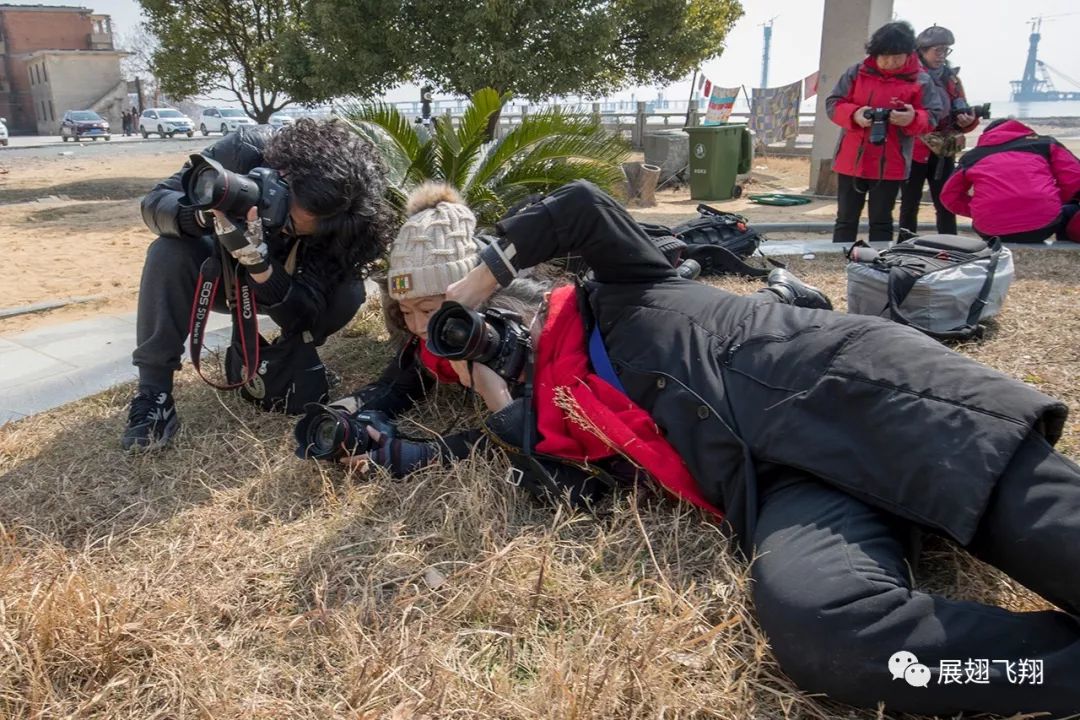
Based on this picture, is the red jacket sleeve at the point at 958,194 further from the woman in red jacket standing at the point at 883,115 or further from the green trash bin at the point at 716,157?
the green trash bin at the point at 716,157

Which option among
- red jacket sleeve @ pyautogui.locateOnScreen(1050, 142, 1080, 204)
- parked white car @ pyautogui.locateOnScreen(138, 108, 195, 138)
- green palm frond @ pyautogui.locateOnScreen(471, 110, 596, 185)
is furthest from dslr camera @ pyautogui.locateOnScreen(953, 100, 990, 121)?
parked white car @ pyautogui.locateOnScreen(138, 108, 195, 138)

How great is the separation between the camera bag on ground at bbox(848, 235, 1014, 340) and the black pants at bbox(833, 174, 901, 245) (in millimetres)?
1878

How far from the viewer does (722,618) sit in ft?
5.85

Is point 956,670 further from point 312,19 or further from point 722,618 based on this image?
point 312,19

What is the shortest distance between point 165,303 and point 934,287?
3194 mm

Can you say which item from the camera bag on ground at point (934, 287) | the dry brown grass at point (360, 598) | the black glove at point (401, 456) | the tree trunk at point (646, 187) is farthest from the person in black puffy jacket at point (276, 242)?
the tree trunk at point (646, 187)

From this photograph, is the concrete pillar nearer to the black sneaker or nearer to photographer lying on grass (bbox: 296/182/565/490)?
photographer lying on grass (bbox: 296/182/565/490)

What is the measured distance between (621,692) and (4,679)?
124cm

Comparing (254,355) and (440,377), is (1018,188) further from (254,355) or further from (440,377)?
(254,355)

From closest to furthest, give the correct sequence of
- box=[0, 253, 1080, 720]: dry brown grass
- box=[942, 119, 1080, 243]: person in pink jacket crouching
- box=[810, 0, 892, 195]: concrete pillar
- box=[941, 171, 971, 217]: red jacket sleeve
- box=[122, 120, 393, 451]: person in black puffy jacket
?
box=[0, 253, 1080, 720]: dry brown grass, box=[122, 120, 393, 451]: person in black puffy jacket, box=[942, 119, 1080, 243]: person in pink jacket crouching, box=[941, 171, 971, 217]: red jacket sleeve, box=[810, 0, 892, 195]: concrete pillar

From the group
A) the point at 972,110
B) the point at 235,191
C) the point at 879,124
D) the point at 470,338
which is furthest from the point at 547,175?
the point at 972,110

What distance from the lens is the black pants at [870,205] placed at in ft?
18.5

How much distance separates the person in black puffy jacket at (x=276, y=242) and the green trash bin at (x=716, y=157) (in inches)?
350

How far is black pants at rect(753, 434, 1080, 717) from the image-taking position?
4.71 ft
